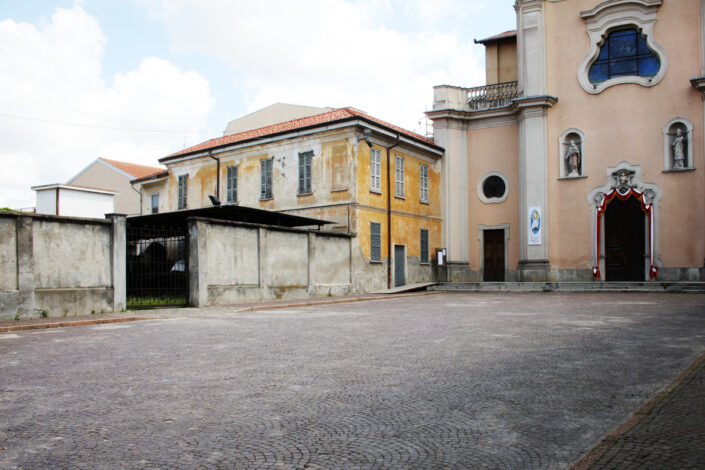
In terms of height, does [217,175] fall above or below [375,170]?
above

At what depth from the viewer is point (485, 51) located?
31.0 meters

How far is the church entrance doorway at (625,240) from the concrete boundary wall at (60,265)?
20.0m

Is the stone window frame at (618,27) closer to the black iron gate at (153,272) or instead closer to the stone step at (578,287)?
the stone step at (578,287)

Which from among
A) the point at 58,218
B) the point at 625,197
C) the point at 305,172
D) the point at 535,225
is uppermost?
the point at 305,172

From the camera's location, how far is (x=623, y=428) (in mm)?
3852

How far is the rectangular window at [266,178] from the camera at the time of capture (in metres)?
25.4

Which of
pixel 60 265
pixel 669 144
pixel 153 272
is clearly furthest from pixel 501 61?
pixel 60 265

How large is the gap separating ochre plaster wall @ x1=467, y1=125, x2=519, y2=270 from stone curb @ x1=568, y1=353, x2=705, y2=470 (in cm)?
2245

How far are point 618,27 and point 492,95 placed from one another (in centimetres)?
615

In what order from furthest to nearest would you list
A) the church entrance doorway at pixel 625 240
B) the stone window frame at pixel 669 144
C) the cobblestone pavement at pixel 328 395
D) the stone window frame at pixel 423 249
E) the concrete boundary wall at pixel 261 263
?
1. the stone window frame at pixel 423 249
2. the church entrance doorway at pixel 625 240
3. the stone window frame at pixel 669 144
4. the concrete boundary wall at pixel 261 263
5. the cobblestone pavement at pixel 328 395

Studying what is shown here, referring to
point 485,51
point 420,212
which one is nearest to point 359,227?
point 420,212

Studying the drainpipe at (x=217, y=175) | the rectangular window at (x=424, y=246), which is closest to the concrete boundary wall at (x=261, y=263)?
the rectangular window at (x=424, y=246)

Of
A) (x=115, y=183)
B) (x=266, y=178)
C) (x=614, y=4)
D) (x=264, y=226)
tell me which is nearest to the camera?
(x=264, y=226)

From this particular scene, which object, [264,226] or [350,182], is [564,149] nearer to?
[350,182]
